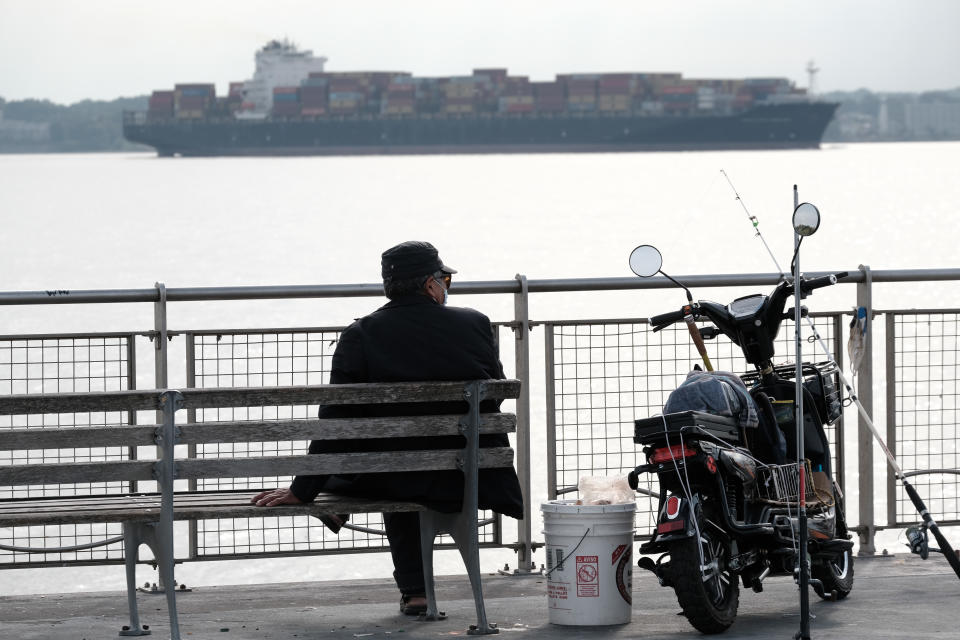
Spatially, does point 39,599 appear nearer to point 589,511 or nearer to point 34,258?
point 589,511

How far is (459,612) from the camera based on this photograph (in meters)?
4.73

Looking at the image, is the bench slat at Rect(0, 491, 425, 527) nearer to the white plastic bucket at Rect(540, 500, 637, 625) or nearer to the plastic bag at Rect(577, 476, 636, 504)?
the white plastic bucket at Rect(540, 500, 637, 625)

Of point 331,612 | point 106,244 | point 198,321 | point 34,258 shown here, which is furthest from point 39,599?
point 106,244

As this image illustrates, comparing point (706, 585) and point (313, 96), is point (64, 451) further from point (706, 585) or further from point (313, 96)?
point (313, 96)

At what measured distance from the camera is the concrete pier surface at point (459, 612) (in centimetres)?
437

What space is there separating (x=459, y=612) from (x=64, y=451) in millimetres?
4752

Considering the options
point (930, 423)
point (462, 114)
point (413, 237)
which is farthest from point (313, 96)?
point (930, 423)

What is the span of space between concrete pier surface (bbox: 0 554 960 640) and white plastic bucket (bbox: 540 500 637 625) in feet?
0.16

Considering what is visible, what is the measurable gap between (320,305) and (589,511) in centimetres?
2070

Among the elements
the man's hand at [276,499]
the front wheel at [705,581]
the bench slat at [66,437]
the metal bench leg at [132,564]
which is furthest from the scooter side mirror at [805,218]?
the metal bench leg at [132,564]

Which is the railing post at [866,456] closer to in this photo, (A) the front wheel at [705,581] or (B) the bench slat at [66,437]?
(A) the front wheel at [705,581]

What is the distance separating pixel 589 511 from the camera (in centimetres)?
448

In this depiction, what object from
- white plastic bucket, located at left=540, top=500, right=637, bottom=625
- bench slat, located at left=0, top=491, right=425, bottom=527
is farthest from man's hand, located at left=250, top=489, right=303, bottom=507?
white plastic bucket, located at left=540, top=500, right=637, bottom=625

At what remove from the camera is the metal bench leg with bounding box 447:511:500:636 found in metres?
4.34
